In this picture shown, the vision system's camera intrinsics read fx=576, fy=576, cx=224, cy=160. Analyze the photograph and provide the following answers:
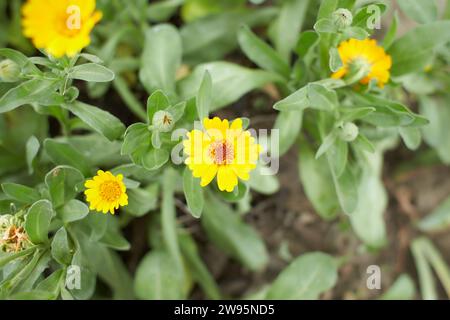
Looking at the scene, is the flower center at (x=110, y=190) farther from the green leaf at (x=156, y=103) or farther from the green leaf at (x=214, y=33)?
the green leaf at (x=214, y=33)

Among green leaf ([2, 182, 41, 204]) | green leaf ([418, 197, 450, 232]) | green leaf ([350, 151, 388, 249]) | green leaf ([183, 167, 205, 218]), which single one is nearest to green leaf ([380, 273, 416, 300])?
green leaf ([350, 151, 388, 249])

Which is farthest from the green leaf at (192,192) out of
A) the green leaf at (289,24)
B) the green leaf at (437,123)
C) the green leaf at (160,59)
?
the green leaf at (437,123)

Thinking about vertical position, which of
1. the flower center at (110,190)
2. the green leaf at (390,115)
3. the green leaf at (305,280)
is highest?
the green leaf at (390,115)

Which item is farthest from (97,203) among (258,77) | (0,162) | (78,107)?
(258,77)

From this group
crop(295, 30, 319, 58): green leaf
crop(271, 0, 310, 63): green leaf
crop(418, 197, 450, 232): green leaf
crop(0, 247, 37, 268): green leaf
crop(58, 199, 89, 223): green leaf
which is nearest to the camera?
crop(0, 247, 37, 268): green leaf

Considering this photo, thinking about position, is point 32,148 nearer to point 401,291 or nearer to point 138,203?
point 138,203

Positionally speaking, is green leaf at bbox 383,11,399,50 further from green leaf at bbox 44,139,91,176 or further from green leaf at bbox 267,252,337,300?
green leaf at bbox 44,139,91,176
